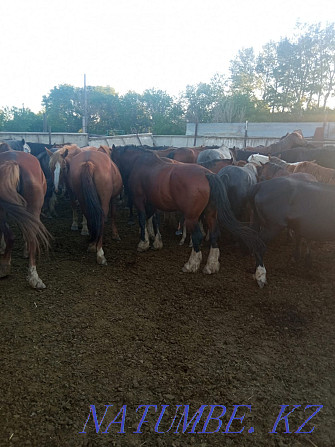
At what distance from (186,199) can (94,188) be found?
167 cm

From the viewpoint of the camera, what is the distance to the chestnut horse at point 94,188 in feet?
17.2

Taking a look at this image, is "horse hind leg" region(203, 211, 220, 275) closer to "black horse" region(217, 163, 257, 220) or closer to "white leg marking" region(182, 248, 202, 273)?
"white leg marking" region(182, 248, 202, 273)

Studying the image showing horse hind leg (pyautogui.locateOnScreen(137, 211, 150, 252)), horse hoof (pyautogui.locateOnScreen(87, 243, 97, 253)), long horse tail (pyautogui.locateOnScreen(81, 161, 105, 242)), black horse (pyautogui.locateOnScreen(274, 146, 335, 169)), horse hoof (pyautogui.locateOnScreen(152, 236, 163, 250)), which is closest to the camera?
long horse tail (pyautogui.locateOnScreen(81, 161, 105, 242))

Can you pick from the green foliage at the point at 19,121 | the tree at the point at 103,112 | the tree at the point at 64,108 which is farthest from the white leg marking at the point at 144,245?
the tree at the point at 103,112

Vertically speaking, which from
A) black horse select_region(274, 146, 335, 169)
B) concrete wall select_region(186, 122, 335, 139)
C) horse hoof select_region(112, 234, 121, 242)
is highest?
concrete wall select_region(186, 122, 335, 139)

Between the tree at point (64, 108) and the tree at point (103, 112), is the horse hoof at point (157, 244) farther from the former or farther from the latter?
the tree at point (103, 112)

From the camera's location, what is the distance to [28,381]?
265 cm

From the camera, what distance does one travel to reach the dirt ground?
226 centimetres

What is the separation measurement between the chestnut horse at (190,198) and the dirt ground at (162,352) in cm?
59

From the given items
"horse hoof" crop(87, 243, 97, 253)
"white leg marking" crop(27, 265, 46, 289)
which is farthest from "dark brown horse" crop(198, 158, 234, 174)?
"white leg marking" crop(27, 265, 46, 289)

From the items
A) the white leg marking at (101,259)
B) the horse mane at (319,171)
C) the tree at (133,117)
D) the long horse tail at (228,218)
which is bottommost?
the white leg marking at (101,259)

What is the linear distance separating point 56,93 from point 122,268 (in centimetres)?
3209

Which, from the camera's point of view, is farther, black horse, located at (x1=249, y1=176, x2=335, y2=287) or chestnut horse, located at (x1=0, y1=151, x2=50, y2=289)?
black horse, located at (x1=249, y1=176, x2=335, y2=287)

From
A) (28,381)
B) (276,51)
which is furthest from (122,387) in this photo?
(276,51)
